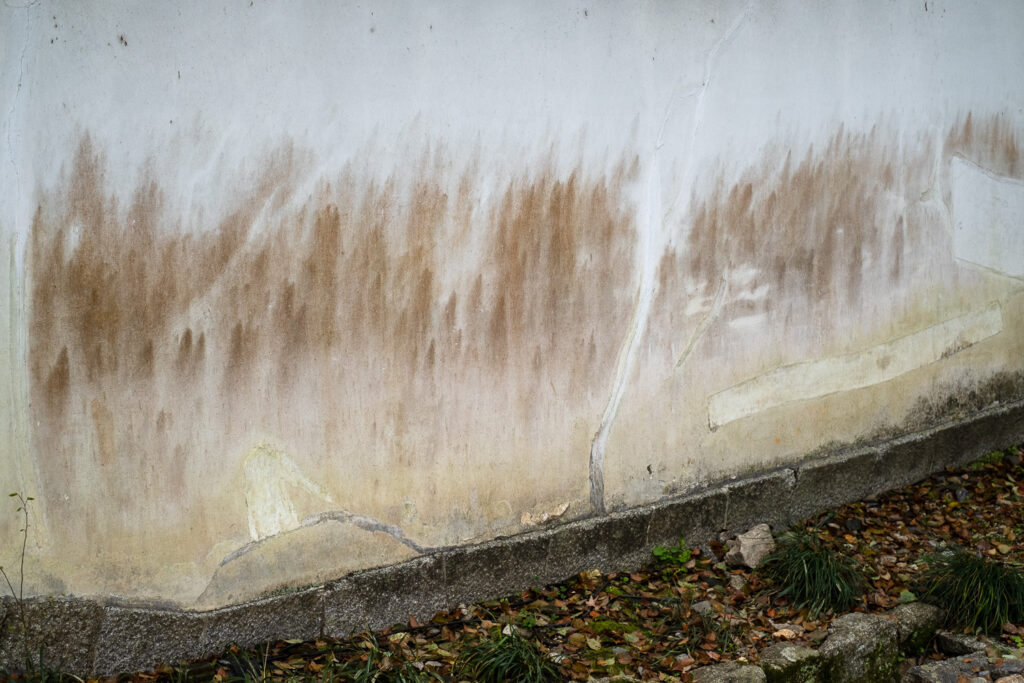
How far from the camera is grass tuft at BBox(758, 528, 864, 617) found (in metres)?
4.73

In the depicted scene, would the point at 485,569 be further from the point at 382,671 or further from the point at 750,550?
the point at 750,550

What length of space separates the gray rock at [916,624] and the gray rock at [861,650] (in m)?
0.09

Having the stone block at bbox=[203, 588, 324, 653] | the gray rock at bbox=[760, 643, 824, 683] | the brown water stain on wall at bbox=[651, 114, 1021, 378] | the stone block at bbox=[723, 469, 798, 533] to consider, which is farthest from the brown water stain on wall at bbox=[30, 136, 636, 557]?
the gray rock at bbox=[760, 643, 824, 683]

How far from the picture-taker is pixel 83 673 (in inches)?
144

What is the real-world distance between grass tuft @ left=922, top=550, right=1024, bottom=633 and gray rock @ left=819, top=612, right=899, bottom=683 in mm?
356

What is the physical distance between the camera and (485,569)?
4.57 meters

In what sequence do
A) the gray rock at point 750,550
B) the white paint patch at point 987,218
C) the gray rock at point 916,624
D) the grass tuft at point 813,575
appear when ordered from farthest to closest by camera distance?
the white paint patch at point 987,218
the gray rock at point 750,550
the grass tuft at point 813,575
the gray rock at point 916,624

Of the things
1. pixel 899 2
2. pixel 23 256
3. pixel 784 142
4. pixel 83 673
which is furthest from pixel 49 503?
pixel 899 2

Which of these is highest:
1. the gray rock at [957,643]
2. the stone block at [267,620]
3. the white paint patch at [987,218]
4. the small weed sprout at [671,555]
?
the white paint patch at [987,218]

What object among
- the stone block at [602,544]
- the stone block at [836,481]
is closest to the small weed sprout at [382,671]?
the stone block at [602,544]

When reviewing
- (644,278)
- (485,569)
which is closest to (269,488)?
(485,569)

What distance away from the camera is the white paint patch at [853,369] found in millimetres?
5398

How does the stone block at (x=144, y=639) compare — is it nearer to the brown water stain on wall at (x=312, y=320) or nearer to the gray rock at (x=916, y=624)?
the brown water stain on wall at (x=312, y=320)

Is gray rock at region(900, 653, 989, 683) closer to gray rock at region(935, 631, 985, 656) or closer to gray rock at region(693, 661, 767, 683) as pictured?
A: gray rock at region(935, 631, 985, 656)
